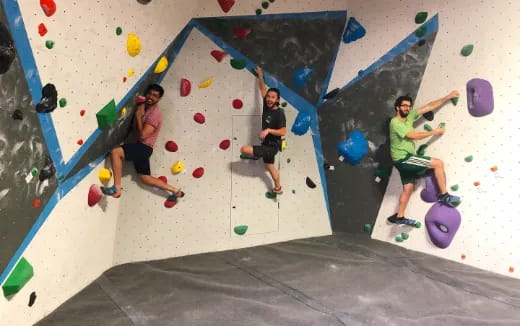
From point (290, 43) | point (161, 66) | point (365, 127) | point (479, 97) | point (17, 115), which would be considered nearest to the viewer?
point (17, 115)

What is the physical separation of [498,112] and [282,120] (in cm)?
148

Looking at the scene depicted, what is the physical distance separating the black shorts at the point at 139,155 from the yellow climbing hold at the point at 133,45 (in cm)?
61

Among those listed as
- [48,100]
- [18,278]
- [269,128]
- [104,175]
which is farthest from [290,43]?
[18,278]

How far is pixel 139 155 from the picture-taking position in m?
2.69

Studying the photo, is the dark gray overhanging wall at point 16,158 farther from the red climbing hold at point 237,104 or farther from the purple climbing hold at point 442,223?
the purple climbing hold at point 442,223

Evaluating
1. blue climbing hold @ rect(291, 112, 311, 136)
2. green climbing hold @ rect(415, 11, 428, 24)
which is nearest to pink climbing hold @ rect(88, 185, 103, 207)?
blue climbing hold @ rect(291, 112, 311, 136)

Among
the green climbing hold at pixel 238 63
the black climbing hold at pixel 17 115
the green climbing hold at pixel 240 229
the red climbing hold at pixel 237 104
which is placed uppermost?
the green climbing hold at pixel 238 63

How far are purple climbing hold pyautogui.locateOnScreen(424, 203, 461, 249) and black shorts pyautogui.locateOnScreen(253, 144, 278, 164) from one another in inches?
49.3

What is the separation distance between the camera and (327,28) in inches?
137

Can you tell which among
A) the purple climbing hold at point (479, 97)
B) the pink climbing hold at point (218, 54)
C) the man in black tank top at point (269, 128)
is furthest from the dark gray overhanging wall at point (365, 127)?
the pink climbing hold at point (218, 54)

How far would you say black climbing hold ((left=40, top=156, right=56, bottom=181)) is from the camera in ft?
6.27

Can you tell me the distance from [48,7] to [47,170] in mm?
728

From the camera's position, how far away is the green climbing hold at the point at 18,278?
1739mm

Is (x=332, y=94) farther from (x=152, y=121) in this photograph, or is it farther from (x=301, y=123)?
(x=152, y=121)
